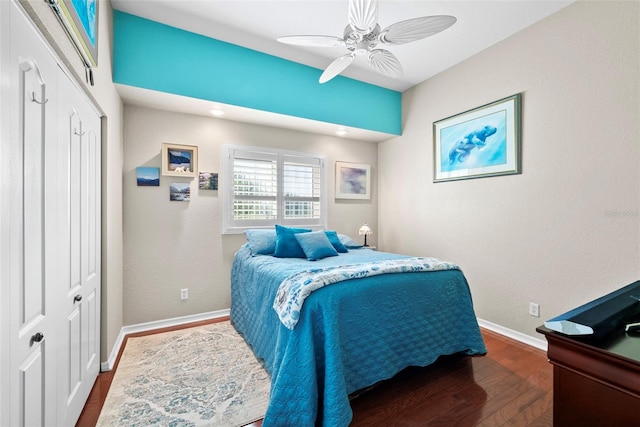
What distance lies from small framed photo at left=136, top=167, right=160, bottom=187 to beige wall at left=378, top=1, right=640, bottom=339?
331 cm

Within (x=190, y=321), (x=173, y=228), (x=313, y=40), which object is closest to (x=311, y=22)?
(x=313, y=40)

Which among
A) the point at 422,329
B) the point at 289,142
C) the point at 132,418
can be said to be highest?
the point at 289,142

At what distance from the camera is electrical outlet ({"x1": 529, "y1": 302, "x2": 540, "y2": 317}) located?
8.53 ft

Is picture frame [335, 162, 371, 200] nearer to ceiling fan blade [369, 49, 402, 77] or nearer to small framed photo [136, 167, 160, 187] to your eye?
ceiling fan blade [369, 49, 402, 77]

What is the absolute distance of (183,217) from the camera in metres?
3.16

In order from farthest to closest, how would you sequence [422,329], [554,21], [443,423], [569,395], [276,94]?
1. [276,94]
2. [554,21]
3. [422,329]
4. [443,423]
5. [569,395]

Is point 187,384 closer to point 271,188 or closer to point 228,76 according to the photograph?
point 271,188

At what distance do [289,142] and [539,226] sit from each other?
295 centimetres

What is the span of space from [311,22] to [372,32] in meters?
0.98

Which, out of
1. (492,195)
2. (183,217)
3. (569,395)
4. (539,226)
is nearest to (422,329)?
(569,395)

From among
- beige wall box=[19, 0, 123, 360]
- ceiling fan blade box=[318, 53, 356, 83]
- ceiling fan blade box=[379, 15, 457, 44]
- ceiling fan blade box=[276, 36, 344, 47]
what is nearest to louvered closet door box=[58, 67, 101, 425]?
beige wall box=[19, 0, 123, 360]

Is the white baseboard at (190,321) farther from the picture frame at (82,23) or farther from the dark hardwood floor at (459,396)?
the picture frame at (82,23)

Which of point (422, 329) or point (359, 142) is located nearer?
point (422, 329)

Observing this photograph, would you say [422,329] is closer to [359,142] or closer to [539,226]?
[539,226]
